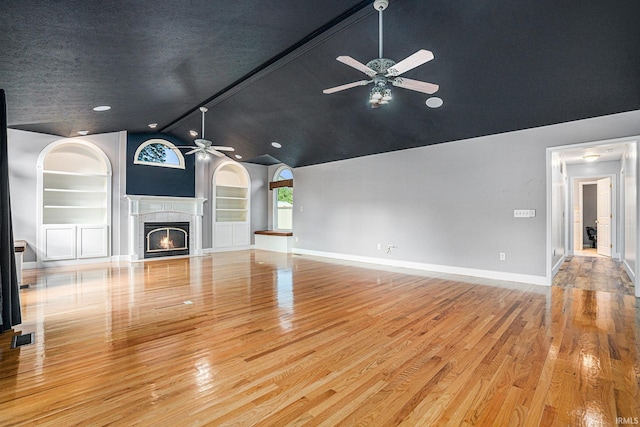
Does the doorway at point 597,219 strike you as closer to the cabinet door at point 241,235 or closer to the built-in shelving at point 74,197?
the cabinet door at point 241,235

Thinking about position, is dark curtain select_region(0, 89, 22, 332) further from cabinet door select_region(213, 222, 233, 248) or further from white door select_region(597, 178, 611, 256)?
white door select_region(597, 178, 611, 256)

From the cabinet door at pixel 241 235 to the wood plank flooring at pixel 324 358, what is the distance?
5.16 meters

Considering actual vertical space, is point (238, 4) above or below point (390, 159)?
above

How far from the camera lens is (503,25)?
3.23 m

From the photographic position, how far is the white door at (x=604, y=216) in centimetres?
756

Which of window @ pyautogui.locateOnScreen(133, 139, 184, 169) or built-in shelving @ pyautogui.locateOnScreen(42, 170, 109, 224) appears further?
window @ pyautogui.locateOnScreen(133, 139, 184, 169)

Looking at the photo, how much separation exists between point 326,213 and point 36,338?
6142 mm

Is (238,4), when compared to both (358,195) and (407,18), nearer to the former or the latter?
(407,18)

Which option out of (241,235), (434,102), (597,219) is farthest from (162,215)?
(597,219)

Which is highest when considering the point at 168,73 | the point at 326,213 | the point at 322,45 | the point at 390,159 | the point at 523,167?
the point at 322,45

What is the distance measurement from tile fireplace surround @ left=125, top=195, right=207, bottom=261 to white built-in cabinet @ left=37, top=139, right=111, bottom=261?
0.51 metres

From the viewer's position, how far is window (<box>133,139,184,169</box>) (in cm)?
778

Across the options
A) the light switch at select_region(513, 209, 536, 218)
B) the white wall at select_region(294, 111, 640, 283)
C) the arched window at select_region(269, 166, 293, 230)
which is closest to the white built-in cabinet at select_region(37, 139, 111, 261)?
the arched window at select_region(269, 166, 293, 230)

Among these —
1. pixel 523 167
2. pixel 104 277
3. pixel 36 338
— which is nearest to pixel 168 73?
pixel 36 338
